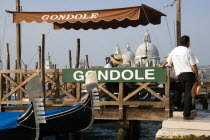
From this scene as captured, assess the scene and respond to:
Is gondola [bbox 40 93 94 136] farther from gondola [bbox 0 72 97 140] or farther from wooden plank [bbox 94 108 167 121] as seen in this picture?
wooden plank [bbox 94 108 167 121]

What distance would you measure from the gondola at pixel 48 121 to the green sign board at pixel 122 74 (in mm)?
738

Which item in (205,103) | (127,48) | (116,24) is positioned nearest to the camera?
(116,24)

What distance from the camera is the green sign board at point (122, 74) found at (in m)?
7.38

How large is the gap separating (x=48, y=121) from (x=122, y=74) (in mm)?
2073

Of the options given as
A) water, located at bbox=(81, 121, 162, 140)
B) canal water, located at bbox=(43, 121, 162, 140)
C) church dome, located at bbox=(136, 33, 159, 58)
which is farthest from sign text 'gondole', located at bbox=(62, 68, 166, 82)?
church dome, located at bbox=(136, 33, 159, 58)

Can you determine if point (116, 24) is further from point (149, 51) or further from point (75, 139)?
point (149, 51)

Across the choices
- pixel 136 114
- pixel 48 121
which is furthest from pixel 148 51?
pixel 48 121

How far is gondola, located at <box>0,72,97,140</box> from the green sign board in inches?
29.0

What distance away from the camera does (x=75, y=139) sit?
28.6 ft

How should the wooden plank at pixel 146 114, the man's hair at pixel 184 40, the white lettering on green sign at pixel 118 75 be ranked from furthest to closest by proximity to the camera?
the wooden plank at pixel 146 114 < the white lettering on green sign at pixel 118 75 < the man's hair at pixel 184 40

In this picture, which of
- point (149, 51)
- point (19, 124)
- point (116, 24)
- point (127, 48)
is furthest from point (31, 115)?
point (127, 48)

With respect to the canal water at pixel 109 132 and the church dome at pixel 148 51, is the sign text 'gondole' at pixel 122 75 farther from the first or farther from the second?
the church dome at pixel 148 51

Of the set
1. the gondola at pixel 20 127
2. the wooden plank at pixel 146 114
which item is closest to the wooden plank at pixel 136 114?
the wooden plank at pixel 146 114

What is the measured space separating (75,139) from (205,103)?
13.4m
